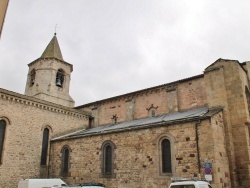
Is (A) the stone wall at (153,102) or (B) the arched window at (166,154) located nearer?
(B) the arched window at (166,154)

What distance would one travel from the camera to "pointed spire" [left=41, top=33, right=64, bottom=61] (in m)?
27.2

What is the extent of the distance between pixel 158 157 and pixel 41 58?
61.5 feet

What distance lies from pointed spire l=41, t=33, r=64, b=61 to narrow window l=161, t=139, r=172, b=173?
1815 centimetres

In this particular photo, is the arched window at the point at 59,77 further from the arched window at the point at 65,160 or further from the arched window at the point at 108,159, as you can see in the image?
the arched window at the point at 108,159

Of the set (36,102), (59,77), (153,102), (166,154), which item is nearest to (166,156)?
(166,154)

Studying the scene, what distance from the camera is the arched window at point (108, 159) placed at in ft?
51.5

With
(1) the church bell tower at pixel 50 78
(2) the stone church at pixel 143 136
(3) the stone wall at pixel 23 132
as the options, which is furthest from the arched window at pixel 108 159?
(1) the church bell tower at pixel 50 78

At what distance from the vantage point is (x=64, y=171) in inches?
734

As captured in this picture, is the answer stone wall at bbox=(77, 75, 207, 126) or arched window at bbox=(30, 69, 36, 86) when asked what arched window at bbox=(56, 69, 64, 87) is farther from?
stone wall at bbox=(77, 75, 207, 126)

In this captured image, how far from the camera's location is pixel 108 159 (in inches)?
643

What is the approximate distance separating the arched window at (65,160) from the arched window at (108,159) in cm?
361

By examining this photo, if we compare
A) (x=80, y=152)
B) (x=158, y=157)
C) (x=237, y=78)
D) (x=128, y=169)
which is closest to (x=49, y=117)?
(x=80, y=152)

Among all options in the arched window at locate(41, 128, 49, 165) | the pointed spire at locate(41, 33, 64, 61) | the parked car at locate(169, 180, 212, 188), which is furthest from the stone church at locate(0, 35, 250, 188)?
the pointed spire at locate(41, 33, 64, 61)

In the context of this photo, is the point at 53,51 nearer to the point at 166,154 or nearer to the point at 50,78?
the point at 50,78
